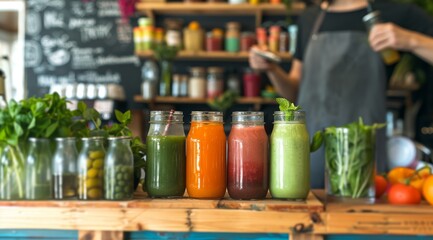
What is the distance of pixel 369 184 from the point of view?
4.50 ft

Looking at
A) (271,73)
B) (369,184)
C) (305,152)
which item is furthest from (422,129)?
(305,152)

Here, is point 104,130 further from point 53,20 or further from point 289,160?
point 53,20

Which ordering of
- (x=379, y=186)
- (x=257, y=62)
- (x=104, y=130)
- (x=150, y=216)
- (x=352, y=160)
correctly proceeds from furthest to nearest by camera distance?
(x=257, y=62), (x=379, y=186), (x=352, y=160), (x=104, y=130), (x=150, y=216)

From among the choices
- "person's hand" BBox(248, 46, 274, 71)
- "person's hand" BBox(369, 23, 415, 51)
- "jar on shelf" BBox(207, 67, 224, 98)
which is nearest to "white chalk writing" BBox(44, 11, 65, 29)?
"jar on shelf" BBox(207, 67, 224, 98)

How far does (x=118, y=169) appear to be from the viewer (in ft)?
3.69

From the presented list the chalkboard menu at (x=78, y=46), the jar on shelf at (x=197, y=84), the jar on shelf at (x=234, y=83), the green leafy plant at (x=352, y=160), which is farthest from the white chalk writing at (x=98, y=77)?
the green leafy plant at (x=352, y=160)

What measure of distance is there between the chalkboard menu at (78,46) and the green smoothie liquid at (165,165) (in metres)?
2.90

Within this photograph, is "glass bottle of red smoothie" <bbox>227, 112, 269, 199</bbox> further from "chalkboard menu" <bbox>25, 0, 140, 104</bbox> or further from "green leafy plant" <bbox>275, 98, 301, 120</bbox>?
"chalkboard menu" <bbox>25, 0, 140, 104</bbox>

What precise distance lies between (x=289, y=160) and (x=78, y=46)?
324 centimetres

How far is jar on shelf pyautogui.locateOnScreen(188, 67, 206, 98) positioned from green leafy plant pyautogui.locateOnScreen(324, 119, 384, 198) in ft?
7.82

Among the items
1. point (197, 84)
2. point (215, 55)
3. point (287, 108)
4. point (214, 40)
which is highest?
point (214, 40)

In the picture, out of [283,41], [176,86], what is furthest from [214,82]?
[283,41]

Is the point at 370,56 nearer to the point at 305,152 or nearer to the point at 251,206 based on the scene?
the point at 305,152

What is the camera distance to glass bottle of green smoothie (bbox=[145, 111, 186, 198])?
1205 mm
